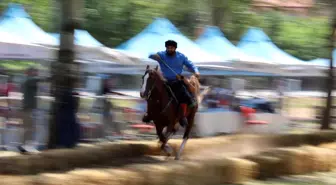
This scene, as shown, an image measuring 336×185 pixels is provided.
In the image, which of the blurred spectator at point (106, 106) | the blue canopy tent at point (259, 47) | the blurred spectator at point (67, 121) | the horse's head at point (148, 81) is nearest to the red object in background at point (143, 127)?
the blurred spectator at point (106, 106)

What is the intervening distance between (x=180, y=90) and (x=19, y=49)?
3942 millimetres

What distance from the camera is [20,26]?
1714 centimetres

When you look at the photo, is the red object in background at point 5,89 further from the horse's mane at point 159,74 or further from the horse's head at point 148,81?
the horse's mane at point 159,74

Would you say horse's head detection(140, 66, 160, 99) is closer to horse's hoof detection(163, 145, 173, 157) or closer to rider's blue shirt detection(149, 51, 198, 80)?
rider's blue shirt detection(149, 51, 198, 80)

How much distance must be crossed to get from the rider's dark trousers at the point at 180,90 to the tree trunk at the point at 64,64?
8.81 ft

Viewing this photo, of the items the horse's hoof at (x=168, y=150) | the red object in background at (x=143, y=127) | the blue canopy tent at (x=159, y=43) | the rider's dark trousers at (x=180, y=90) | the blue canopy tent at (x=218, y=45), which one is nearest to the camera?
the horse's hoof at (x=168, y=150)

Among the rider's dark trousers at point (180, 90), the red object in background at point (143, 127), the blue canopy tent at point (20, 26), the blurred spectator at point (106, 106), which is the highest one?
the blue canopy tent at point (20, 26)

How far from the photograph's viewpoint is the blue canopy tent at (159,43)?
20125 millimetres

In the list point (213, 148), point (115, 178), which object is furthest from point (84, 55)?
point (115, 178)

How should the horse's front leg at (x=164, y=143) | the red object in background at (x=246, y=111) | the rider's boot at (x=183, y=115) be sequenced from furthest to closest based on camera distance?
1. the red object in background at (x=246, y=111)
2. the rider's boot at (x=183, y=115)
3. the horse's front leg at (x=164, y=143)

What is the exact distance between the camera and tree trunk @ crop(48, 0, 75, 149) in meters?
13.1

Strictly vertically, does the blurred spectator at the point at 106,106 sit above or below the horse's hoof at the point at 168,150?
→ above

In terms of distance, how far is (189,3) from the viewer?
13258 mm

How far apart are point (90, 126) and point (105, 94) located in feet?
3.11
